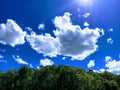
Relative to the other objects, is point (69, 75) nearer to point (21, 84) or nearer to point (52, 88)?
point (52, 88)

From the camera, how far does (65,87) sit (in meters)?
83.8

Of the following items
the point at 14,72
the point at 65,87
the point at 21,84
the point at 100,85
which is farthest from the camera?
the point at 14,72

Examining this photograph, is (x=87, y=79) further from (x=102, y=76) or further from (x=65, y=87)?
(x=102, y=76)

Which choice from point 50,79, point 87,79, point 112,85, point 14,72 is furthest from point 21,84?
point 112,85

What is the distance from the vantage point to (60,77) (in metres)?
85.8

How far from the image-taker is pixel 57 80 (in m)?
85.1

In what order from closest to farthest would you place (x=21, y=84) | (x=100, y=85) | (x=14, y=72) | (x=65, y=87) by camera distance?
(x=65, y=87), (x=100, y=85), (x=21, y=84), (x=14, y=72)

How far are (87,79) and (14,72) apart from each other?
3422 centimetres

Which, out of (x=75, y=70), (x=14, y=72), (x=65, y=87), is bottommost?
(x=65, y=87)

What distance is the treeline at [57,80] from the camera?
84562mm

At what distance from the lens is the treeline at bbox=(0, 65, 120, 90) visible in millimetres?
84562

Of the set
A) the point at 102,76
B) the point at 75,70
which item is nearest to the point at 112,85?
the point at 102,76

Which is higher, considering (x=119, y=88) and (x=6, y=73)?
(x=6, y=73)

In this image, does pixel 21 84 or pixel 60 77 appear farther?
pixel 21 84
